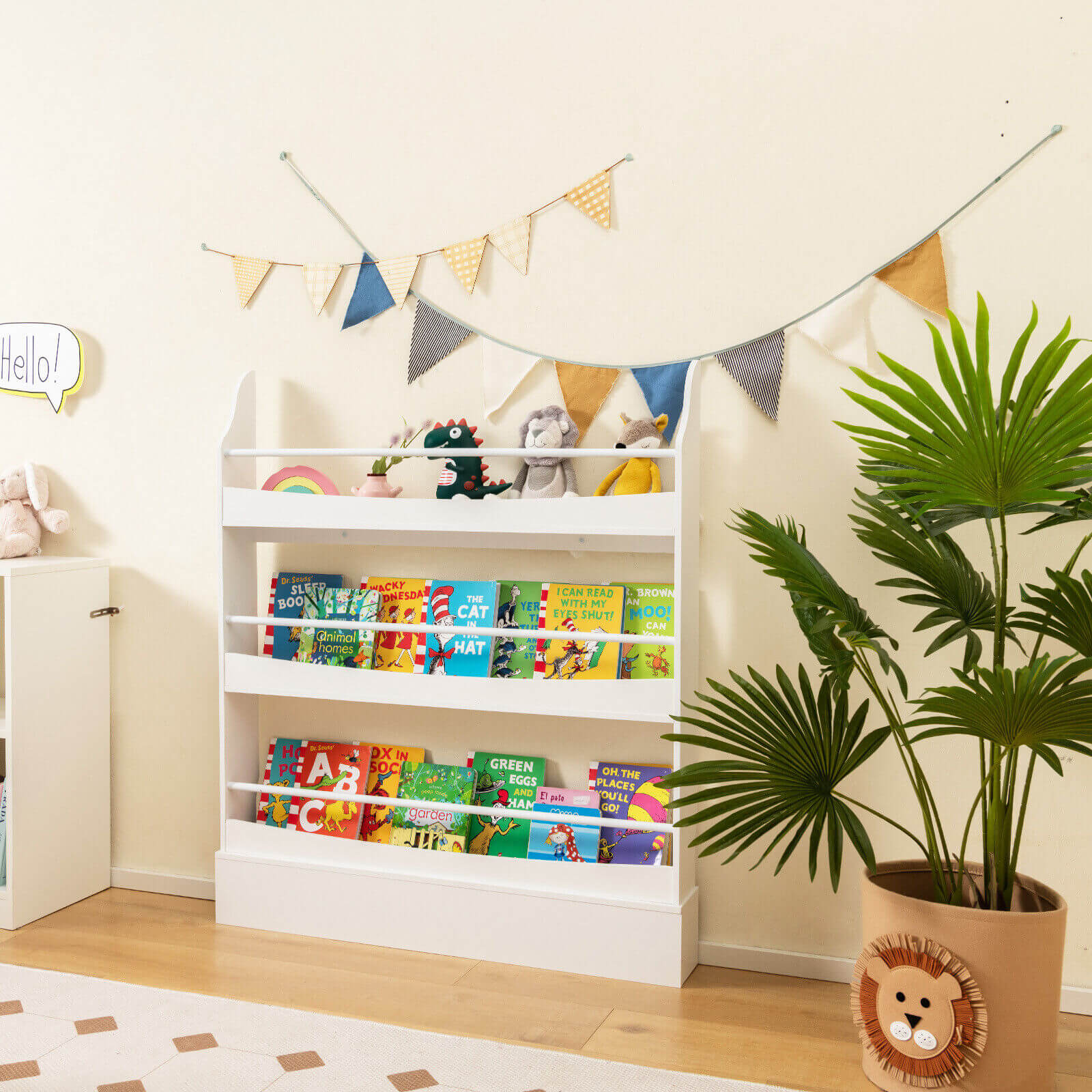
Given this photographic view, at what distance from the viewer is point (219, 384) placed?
2.43m

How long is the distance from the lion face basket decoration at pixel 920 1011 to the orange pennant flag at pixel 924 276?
3.66 ft

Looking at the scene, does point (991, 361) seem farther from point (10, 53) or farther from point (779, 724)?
point (10, 53)

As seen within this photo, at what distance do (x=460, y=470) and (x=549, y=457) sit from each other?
181mm

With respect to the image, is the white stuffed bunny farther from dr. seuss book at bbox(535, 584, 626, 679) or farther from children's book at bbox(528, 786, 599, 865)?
children's book at bbox(528, 786, 599, 865)

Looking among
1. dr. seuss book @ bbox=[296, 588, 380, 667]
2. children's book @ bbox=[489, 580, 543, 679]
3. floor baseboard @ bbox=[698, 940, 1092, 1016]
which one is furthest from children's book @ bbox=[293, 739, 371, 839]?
floor baseboard @ bbox=[698, 940, 1092, 1016]

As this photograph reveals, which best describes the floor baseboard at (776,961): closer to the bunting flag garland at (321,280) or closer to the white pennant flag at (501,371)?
the white pennant flag at (501,371)

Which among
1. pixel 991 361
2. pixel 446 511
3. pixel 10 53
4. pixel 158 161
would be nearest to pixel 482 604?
pixel 446 511

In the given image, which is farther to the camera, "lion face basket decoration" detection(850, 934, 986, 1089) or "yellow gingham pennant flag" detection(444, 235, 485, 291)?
"yellow gingham pennant flag" detection(444, 235, 485, 291)

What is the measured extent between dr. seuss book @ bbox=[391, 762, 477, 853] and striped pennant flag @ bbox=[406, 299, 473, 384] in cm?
86

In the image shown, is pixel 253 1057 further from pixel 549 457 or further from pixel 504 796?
pixel 549 457

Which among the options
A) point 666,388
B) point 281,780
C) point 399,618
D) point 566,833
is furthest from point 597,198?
point 281,780

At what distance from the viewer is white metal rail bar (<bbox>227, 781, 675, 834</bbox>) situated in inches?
77.8

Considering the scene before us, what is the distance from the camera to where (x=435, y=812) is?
7.22ft

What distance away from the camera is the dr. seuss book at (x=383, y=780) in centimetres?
225
